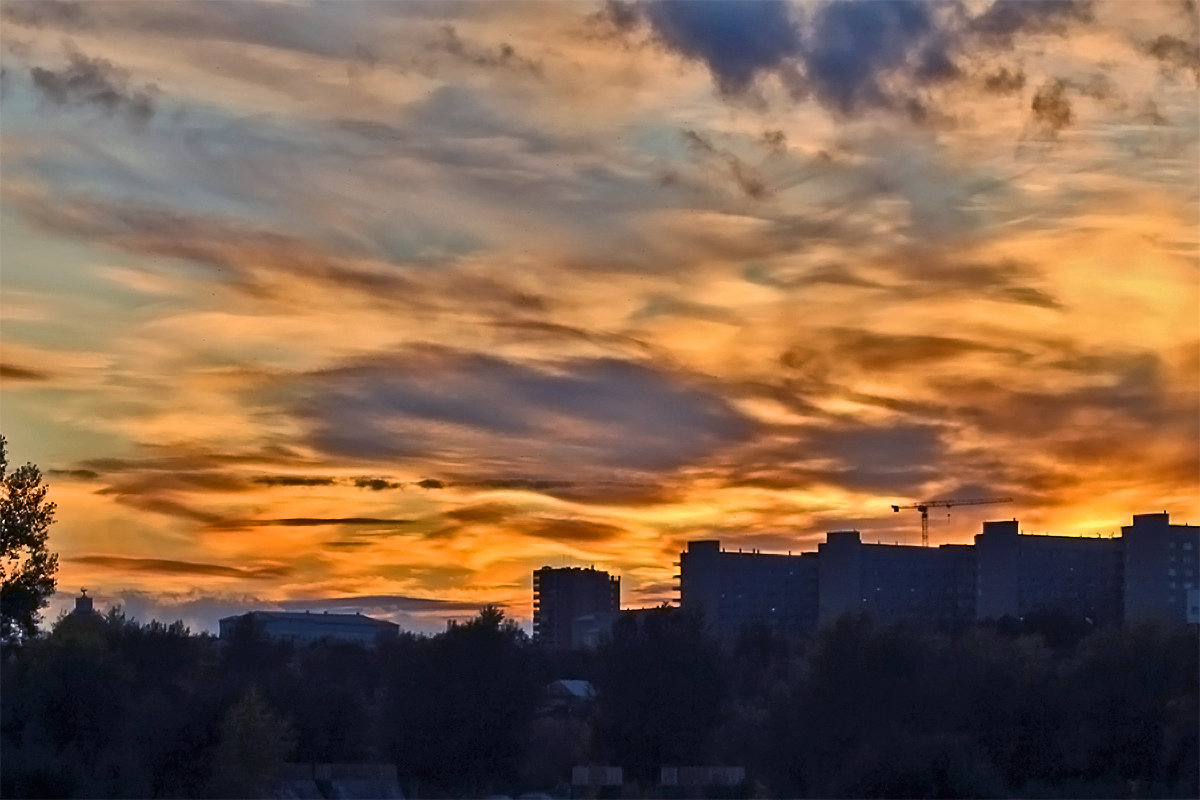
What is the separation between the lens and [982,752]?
48000mm

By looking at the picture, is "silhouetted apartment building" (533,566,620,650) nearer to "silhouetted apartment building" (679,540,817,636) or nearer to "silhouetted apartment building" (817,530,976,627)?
"silhouetted apartment building" (679,540,817,636)

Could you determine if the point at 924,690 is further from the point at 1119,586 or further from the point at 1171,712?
the point at 1119,586

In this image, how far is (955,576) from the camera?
136 meters

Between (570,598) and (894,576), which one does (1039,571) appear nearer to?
(894,576)

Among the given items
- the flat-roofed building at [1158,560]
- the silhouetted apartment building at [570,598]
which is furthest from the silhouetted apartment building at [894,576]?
the silhouetted apartment building at [570,598]

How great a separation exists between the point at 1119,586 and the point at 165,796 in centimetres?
10416

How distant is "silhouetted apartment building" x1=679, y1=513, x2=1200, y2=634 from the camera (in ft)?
403

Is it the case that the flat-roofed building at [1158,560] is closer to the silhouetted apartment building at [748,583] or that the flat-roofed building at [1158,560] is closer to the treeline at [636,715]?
the silhouetted apartment building at [748,583]

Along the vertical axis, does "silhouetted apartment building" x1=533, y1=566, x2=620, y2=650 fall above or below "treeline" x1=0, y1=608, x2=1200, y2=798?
above

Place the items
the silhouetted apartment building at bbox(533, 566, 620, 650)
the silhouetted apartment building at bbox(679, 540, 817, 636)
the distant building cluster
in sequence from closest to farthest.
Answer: the distant building cluster
the silhouetted apartment building at bbox(679, 540, 817, 636)
the silhouetted apartment building at bbox(533, 566, 620, 650)

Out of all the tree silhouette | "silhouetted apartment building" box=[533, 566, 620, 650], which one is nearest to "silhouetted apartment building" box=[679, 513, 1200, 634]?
"silhouetted apartment building" box=[533, 566, 620, 650]

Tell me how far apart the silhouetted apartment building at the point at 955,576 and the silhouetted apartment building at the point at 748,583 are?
0.09 metres

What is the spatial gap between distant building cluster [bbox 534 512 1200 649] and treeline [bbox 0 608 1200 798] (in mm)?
52129

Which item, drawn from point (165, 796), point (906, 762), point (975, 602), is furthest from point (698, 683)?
point (975, 602)
